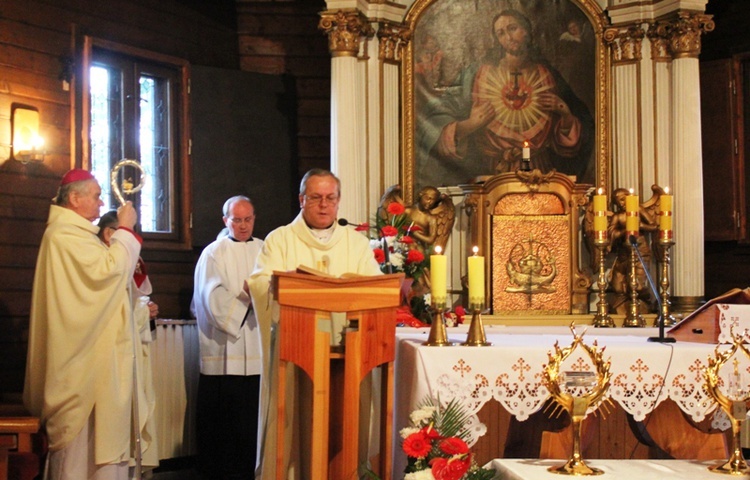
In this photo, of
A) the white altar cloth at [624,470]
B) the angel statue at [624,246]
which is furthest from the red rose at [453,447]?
the angel statue at [624,246]

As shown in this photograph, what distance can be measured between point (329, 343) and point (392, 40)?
5195 mm

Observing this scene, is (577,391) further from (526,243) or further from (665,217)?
(526,243)

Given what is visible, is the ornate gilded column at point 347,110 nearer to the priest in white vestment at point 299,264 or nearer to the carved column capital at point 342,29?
the carved column capital at point 342,29

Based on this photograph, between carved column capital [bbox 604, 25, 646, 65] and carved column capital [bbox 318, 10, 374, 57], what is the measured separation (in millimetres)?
2241

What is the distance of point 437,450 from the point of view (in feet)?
12.9

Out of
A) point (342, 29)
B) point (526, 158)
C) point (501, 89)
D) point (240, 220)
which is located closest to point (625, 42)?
point (501, 89)

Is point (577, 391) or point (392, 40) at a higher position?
point (392, 40)

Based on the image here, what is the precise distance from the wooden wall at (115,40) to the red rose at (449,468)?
14.5ft

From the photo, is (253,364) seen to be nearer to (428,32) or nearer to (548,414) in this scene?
(548,414)

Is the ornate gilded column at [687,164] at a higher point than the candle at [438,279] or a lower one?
higher

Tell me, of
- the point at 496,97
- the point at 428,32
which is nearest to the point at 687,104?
the point at 496,97

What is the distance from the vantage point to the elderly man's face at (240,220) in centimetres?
765

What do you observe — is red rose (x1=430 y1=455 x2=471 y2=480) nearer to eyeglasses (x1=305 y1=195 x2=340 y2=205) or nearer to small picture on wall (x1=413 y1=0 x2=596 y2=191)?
eyeglasses (x1=305 y1=195 x2=340 y2=205)

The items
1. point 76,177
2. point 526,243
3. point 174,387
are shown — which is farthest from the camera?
point 526,243
